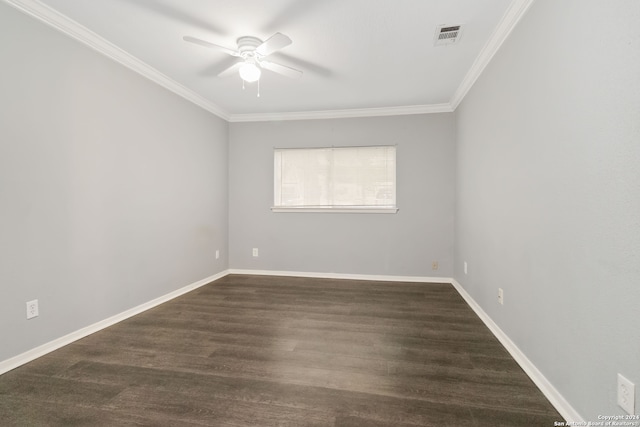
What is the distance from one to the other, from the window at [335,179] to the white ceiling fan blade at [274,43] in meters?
2.21

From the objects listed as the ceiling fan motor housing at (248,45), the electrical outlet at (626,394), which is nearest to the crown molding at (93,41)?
the ceiling fan motor housing at (248,45)

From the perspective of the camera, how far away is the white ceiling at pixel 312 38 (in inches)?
82.7

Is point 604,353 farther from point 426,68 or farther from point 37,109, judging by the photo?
point 37,109

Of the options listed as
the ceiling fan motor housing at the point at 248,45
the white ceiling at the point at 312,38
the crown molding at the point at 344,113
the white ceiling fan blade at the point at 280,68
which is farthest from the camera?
the crown molding at the point at 344,113

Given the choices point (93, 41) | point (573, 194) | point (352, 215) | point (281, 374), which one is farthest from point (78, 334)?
point (573, 194)

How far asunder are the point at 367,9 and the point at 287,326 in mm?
2603

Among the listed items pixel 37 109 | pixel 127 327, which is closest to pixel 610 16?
pixel 37 109

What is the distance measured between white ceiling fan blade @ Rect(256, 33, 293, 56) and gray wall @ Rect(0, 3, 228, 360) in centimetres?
149

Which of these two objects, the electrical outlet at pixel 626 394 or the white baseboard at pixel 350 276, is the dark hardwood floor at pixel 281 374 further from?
the white baseboard at pixel 350 276

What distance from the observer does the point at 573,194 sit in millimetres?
1438

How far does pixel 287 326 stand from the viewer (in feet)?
8.73

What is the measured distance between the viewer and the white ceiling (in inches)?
82.7

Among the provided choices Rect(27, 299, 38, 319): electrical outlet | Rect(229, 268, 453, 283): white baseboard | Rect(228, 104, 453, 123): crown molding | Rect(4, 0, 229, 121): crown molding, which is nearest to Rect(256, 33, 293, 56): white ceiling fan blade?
Rect(4, 0, 229, 121): crown molding

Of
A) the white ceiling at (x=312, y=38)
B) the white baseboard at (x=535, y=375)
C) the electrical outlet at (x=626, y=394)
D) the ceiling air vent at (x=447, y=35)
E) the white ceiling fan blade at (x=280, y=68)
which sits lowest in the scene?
the white baseboard at (x=535, y=375)
